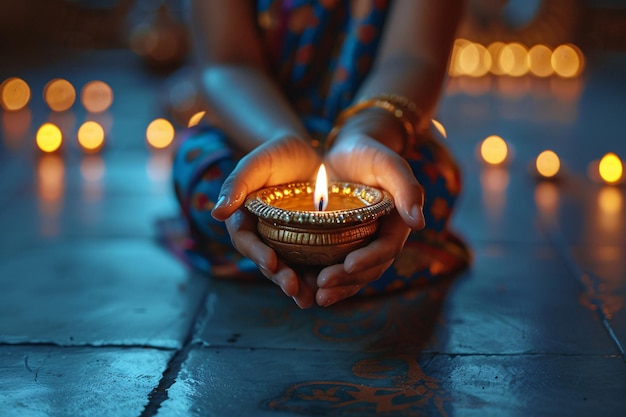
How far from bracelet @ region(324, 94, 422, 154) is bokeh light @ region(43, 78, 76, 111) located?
2.75 meters

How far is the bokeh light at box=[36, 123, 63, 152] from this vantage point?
3.22 m

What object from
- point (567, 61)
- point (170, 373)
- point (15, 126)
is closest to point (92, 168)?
point (15, 126)

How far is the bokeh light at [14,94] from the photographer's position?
4180mm

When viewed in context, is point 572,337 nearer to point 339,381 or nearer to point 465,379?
point 465,379

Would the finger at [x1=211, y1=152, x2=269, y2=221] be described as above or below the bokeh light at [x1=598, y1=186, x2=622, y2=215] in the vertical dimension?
above

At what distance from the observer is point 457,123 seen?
12.9ft

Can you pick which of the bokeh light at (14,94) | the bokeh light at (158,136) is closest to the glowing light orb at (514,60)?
the bokeh light at (158,136)

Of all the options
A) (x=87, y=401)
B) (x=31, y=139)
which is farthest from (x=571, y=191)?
(x=31, y=139)

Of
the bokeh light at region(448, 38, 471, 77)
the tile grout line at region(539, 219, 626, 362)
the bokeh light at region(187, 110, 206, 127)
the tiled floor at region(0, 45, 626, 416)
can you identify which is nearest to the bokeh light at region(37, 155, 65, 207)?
the tiled floor at region(0, 45, 626, 416)

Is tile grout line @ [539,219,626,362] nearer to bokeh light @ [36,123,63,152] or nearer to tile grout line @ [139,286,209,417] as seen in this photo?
tile grout line @ [139,286,209,417]

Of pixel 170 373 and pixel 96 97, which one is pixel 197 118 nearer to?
pixel 170 373

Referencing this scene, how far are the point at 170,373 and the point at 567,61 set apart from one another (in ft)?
15.6

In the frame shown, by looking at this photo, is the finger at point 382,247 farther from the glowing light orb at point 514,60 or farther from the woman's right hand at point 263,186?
the glowing light orb at point 514,60

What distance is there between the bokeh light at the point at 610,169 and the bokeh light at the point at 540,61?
113 inches
